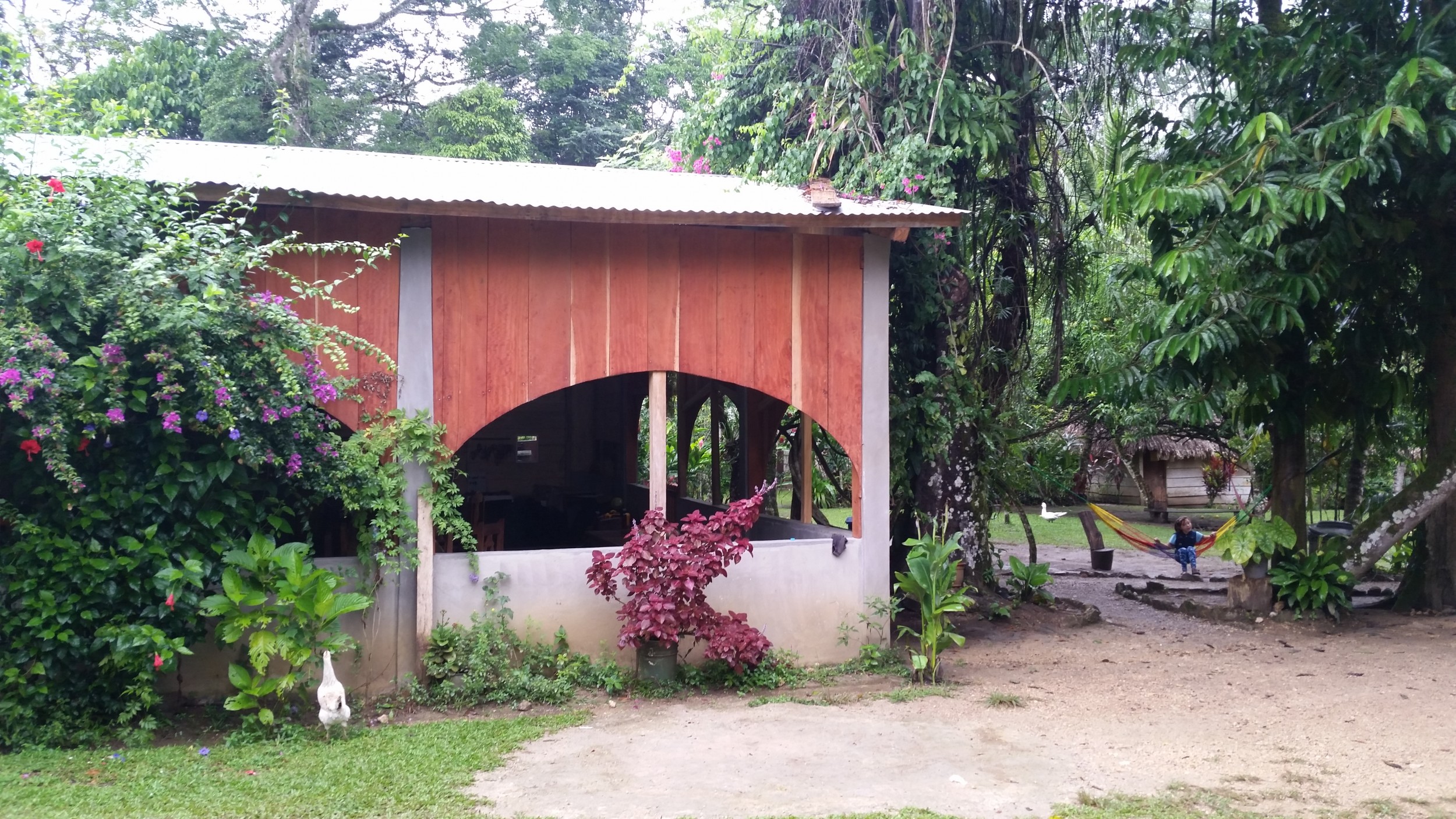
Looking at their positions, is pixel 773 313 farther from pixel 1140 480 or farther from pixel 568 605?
pixel 1140 480

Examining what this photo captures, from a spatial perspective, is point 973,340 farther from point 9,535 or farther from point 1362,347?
point 9,535

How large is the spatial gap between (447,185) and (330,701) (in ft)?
11.0

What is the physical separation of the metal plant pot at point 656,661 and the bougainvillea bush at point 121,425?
2.46 meters

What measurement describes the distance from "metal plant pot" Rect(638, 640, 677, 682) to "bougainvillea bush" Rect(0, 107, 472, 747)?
246 centimetres

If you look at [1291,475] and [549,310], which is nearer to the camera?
[549,310]

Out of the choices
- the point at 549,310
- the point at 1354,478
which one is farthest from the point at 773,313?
the point at 1354,478

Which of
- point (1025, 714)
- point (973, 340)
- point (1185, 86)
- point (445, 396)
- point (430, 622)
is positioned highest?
point (1185, 86)

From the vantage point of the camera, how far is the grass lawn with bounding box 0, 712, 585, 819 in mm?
4723

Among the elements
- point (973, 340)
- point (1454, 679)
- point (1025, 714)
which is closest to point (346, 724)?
point (1025, 714)

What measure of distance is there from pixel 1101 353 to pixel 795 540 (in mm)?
8173


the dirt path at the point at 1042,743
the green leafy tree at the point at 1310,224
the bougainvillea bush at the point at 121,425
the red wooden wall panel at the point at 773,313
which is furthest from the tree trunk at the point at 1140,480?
the bougainvillea bush at the point at 121,425

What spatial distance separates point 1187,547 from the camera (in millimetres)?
14414

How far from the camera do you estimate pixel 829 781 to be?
208 inches

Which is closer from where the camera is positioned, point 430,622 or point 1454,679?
point 430,622
